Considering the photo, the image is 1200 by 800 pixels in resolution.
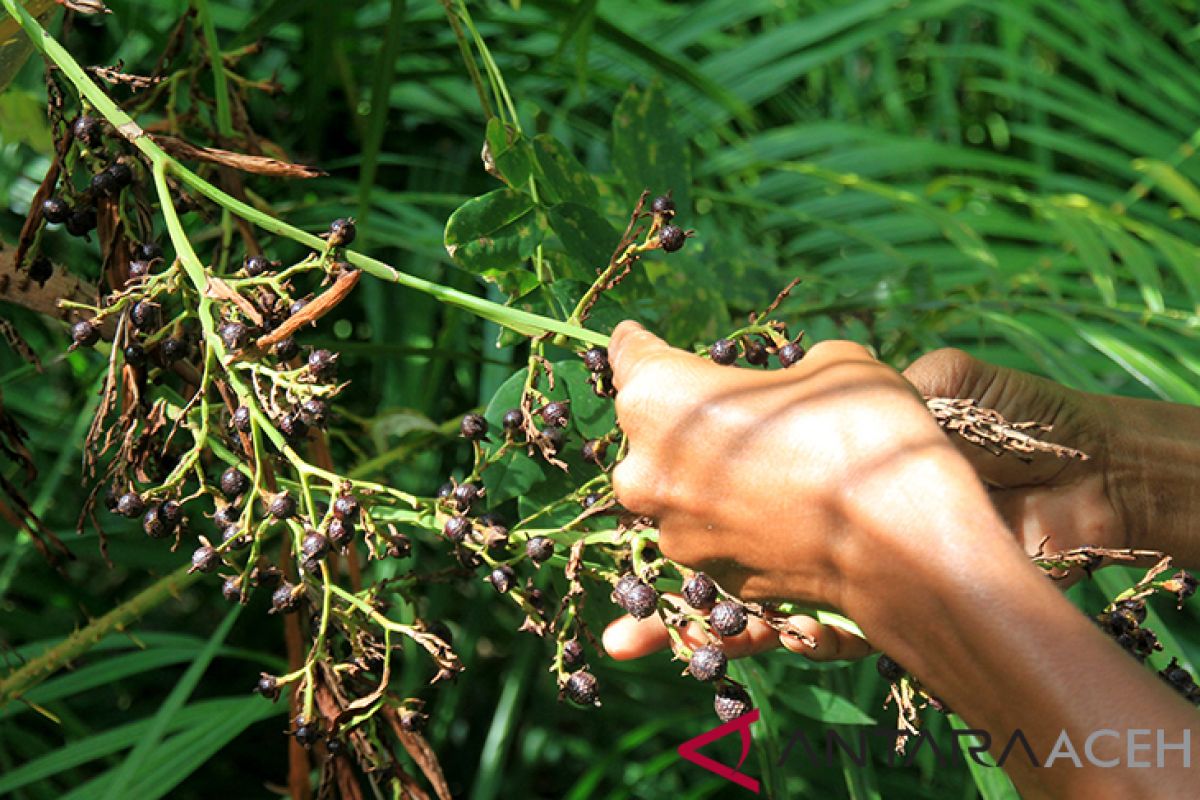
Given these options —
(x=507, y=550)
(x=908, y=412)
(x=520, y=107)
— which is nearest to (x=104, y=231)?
(x=507, y=550)

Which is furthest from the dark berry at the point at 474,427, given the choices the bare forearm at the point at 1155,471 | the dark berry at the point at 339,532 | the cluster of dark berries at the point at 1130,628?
the bare forearm at the point at 1155,471

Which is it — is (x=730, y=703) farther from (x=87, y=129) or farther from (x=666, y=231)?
(x=87, y=129)

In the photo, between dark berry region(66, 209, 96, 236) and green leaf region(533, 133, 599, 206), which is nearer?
dark berry region(66, 209, 96, 236)

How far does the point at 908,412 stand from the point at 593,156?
1.23 m

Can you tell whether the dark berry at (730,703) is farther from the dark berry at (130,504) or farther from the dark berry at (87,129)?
the dark berry at (87,129)

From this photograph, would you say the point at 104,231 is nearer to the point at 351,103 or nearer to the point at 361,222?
the point at 361,222

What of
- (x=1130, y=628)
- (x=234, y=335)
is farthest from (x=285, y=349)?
(x=1130, y=628)

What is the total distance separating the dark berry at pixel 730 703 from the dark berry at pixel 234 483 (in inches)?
11.9

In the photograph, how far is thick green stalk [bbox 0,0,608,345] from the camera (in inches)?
27.5

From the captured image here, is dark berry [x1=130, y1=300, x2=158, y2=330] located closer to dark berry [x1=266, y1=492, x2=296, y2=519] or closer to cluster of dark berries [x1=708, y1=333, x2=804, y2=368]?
dark berry [x1=266, y1=492, x2=296, y2=519]

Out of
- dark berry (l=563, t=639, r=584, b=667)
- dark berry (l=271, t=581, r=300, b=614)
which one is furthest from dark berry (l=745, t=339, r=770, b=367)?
dark berry (l=271, t=581, r=300, b=614)

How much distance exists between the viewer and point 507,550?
2.53 feet

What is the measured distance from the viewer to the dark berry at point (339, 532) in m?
0.67

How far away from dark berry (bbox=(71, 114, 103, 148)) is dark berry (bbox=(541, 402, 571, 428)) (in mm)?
318
